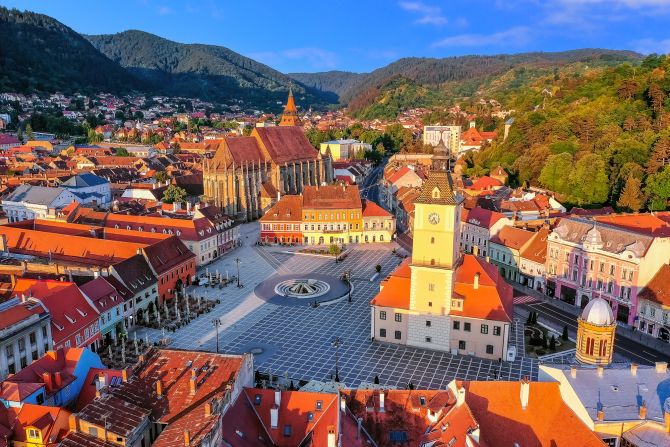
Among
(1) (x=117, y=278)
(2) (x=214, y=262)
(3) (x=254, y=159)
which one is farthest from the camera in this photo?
(3) (x=254, y=159)

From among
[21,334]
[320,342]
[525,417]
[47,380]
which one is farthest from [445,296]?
[21,334]

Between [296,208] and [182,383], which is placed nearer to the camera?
[182,383]

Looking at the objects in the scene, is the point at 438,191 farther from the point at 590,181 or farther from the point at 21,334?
the point at 590,181

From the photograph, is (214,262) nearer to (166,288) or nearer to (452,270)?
(166,288)

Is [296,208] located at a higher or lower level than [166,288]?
higher


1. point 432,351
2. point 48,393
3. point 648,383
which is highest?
point 648,383

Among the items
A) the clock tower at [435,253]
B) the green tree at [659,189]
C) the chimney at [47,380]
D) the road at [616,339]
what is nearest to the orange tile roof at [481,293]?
the clock tower at [435,253]

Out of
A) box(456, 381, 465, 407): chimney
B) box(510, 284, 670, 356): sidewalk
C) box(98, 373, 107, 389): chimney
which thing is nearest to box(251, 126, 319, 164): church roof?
box(510, 284, 670, 356): sidewalk

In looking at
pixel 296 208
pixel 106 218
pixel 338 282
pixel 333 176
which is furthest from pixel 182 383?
pixel 333 176

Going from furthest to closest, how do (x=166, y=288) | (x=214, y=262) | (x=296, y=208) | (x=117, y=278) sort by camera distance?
1. (x=296, y=208)
2. (x=214, y=262)
3. (x=166, y=288)
4. (x=117, y=278)
